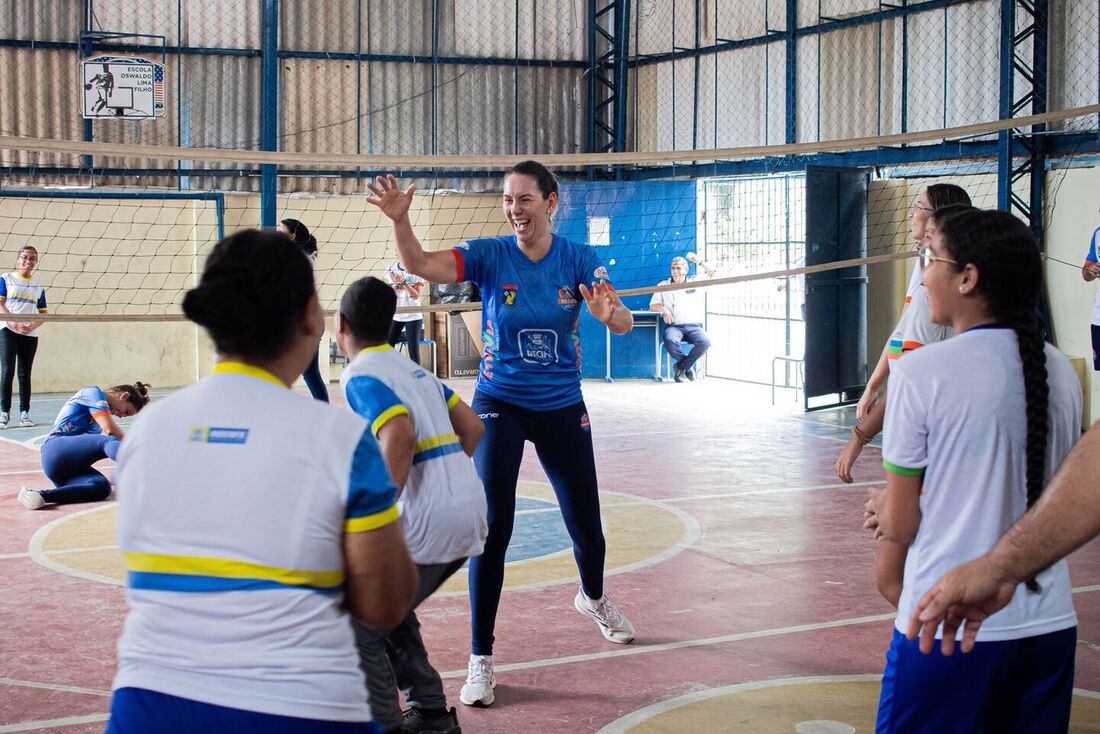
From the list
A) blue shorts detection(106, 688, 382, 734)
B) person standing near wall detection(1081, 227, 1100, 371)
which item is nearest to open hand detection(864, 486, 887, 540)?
blue shorts detection(106, 688, 382, 734)

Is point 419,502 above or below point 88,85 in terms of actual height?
below

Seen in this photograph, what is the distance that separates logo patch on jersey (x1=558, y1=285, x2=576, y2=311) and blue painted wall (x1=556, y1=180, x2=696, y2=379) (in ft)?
36.6

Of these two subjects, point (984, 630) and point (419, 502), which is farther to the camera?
point (419, 502)

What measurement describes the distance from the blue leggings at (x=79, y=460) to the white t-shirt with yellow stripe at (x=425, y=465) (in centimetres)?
478

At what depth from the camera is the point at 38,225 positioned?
13.9 m

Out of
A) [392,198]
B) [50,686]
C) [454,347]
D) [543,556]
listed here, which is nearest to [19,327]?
[454,347]

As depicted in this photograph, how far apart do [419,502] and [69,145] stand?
277cm

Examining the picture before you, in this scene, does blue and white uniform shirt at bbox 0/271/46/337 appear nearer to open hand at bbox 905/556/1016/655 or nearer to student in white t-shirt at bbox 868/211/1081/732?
student in white t-shirt at bbox 868/211/1081/732

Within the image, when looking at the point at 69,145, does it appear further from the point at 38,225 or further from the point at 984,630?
the point at 38,225

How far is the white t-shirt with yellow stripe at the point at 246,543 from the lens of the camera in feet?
5.72

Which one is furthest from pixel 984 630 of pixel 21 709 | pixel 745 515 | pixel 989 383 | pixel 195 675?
pixel 745 515

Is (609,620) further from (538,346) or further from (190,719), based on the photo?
(190,719)

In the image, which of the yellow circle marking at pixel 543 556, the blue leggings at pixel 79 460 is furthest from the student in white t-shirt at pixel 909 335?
the blue leggings at pixel 79 460

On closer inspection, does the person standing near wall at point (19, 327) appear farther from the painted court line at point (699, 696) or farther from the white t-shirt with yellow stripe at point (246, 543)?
the white t-shirt with yellow stripe at point (246, 543)
